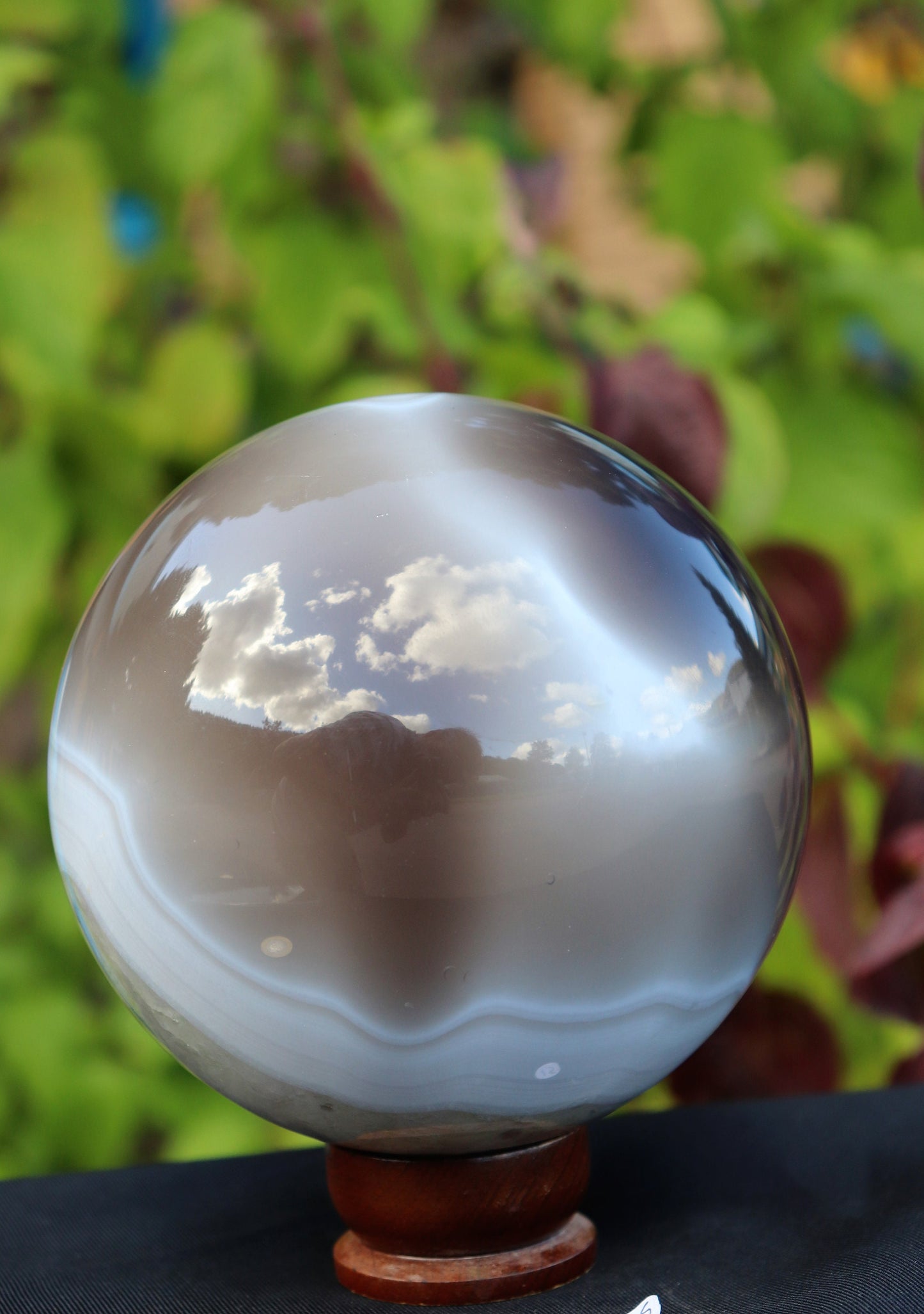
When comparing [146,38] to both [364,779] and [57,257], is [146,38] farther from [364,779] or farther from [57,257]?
[364,779]

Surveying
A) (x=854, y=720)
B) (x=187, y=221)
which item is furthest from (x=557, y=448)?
(x=187, y=221)

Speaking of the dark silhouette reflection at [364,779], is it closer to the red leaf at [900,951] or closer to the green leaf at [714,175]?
the red leaf at [900,951]

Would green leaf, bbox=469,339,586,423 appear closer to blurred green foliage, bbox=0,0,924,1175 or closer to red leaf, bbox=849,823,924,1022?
blurred green foliage, bbox=0,0,924,1175

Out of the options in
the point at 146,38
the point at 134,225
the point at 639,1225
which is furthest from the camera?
the point at 134,225

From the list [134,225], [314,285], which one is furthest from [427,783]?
[134,225]

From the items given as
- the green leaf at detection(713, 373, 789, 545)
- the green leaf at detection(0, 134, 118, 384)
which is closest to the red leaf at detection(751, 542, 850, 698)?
the green leaf at detection(713, 373, 789, 545)

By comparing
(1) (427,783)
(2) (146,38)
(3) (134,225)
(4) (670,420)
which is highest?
(2) (146,38)

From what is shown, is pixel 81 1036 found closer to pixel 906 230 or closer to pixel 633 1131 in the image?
pixel 633 1131
